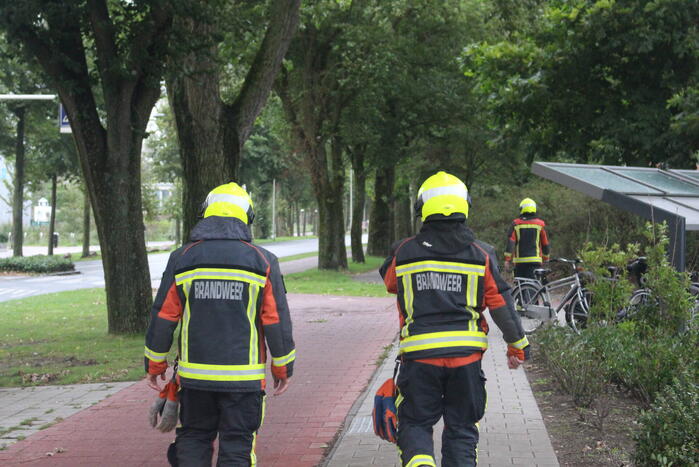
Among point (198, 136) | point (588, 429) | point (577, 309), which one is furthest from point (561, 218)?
point (588, 429)

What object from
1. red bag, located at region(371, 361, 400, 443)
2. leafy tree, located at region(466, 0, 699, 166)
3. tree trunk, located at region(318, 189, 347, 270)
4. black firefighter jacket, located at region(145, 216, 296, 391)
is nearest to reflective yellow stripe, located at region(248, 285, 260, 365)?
black firefighter jacket, located at region(145, 216, 296, 391)

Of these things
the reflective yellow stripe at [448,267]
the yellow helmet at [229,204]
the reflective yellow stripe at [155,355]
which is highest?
the yellow helmet at [229,204]

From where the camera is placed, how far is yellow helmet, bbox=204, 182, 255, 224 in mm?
4316

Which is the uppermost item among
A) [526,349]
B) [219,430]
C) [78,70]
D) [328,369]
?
[78,70]

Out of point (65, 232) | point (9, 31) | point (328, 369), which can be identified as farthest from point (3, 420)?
point (65, 232)

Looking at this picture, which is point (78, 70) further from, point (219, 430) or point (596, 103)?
point (596, 103)

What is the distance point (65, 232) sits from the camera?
7519 centimetres

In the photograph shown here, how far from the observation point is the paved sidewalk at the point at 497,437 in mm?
5340

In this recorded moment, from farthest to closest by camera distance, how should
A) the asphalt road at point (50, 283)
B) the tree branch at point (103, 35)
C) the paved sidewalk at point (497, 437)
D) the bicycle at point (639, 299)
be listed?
1. the asphalt road at point (50, 283)
2. the tree branch at point (103, 35)
3. the bicycle at point (639, 299)
4. the paved sidewalk at point (497, 437)

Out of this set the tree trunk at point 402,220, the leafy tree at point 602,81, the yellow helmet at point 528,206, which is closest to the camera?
the yellow helmet at point 528,206

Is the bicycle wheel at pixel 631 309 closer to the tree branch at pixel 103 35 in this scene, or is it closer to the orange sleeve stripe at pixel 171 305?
the orange sleeve stripe at pixel 171 305

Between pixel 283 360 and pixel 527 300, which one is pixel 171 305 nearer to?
pixel 283 360

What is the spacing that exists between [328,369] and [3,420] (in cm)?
350

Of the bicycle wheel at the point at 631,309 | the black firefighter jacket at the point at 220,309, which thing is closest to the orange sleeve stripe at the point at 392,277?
the black firefighter jacket at the point at 220,309
